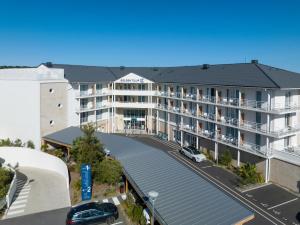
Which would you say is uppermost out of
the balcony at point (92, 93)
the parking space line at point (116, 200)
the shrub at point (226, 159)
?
the balcony at point (92, 93)

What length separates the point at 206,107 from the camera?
42.4 metres

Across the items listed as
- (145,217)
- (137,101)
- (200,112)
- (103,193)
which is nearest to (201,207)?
(145,217)

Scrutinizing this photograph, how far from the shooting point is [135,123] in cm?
5703

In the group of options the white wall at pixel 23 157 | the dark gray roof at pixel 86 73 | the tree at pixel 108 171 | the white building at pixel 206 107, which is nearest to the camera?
the tree at pixel 108 171

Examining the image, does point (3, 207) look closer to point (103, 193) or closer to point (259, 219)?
point (103, 193)

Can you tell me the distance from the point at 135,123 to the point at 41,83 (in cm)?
2184

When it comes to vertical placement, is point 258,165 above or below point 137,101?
below

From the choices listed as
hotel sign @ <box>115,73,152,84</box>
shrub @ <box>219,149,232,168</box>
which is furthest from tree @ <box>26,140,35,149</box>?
shrub @ <box>219,149,232,168</box>

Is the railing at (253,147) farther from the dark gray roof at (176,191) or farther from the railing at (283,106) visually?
the dark gray roof at (176,191)

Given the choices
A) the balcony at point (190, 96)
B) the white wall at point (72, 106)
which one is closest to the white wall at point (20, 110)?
the white wall at point (72, 106)

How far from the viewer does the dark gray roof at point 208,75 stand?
110ft

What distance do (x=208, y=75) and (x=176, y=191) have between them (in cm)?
2631

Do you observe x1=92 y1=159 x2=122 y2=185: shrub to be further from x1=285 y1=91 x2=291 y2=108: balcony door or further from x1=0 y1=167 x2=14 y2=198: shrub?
x1=285 y1=91 x2=291 y2=108: balcony door

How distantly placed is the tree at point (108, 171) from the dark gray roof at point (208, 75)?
1762cm
